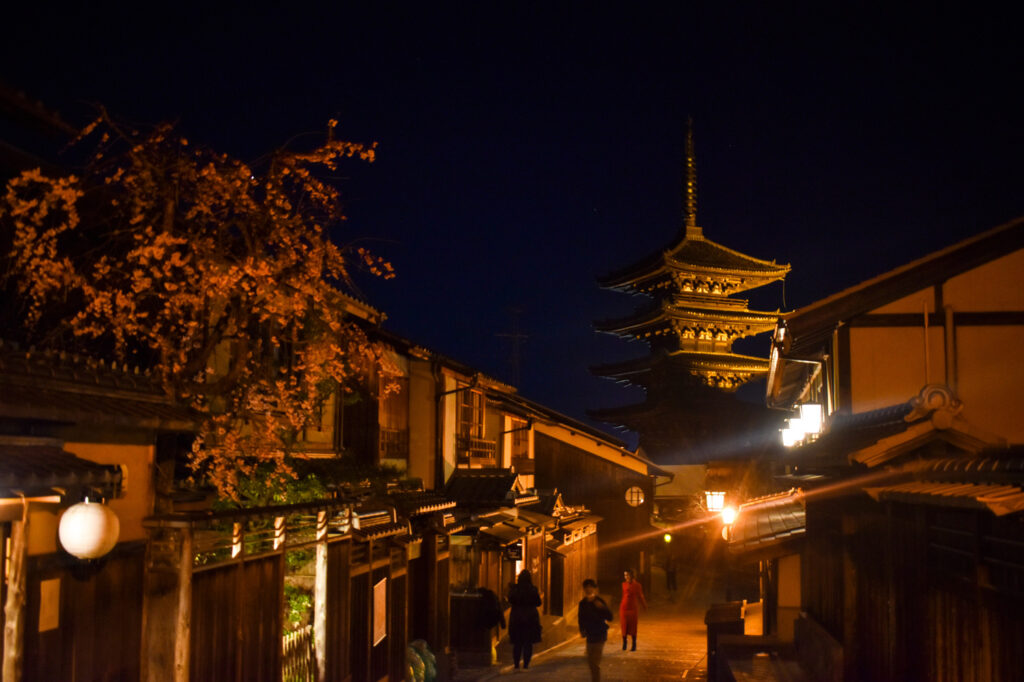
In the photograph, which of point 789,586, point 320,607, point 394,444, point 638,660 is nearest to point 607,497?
point 638,660

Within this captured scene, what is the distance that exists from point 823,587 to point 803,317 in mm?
4620

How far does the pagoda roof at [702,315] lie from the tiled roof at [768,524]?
81.4ft

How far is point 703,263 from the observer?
49906 mm

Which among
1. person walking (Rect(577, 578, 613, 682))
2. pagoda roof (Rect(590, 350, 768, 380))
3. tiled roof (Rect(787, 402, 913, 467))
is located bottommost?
person walking (Rect(577, 578, 613, 682))

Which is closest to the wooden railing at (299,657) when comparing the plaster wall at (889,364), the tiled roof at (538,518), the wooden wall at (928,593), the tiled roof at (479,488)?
the wooden wall at (928,593)

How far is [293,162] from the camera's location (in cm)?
1230

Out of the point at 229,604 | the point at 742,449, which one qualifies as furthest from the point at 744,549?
the point at 742,449

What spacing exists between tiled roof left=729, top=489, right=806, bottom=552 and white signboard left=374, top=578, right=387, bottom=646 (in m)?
7.03

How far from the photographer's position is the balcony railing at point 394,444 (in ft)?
65.2

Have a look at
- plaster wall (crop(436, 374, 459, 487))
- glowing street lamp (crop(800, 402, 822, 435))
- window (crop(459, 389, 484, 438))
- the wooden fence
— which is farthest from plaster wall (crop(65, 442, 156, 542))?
window (crop(459, 389, 484, 438))

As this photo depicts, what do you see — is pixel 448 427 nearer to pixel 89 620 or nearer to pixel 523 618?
pixel 523 618

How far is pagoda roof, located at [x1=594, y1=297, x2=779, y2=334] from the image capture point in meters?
49.4

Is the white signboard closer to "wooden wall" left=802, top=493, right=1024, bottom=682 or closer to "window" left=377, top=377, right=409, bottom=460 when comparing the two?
"window" left=377, top=377, right=409, bottom=460

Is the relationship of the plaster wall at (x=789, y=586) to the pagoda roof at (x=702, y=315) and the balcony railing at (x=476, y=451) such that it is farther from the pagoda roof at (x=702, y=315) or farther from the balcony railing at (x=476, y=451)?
the pagoda roof at (x=702, y=315)
